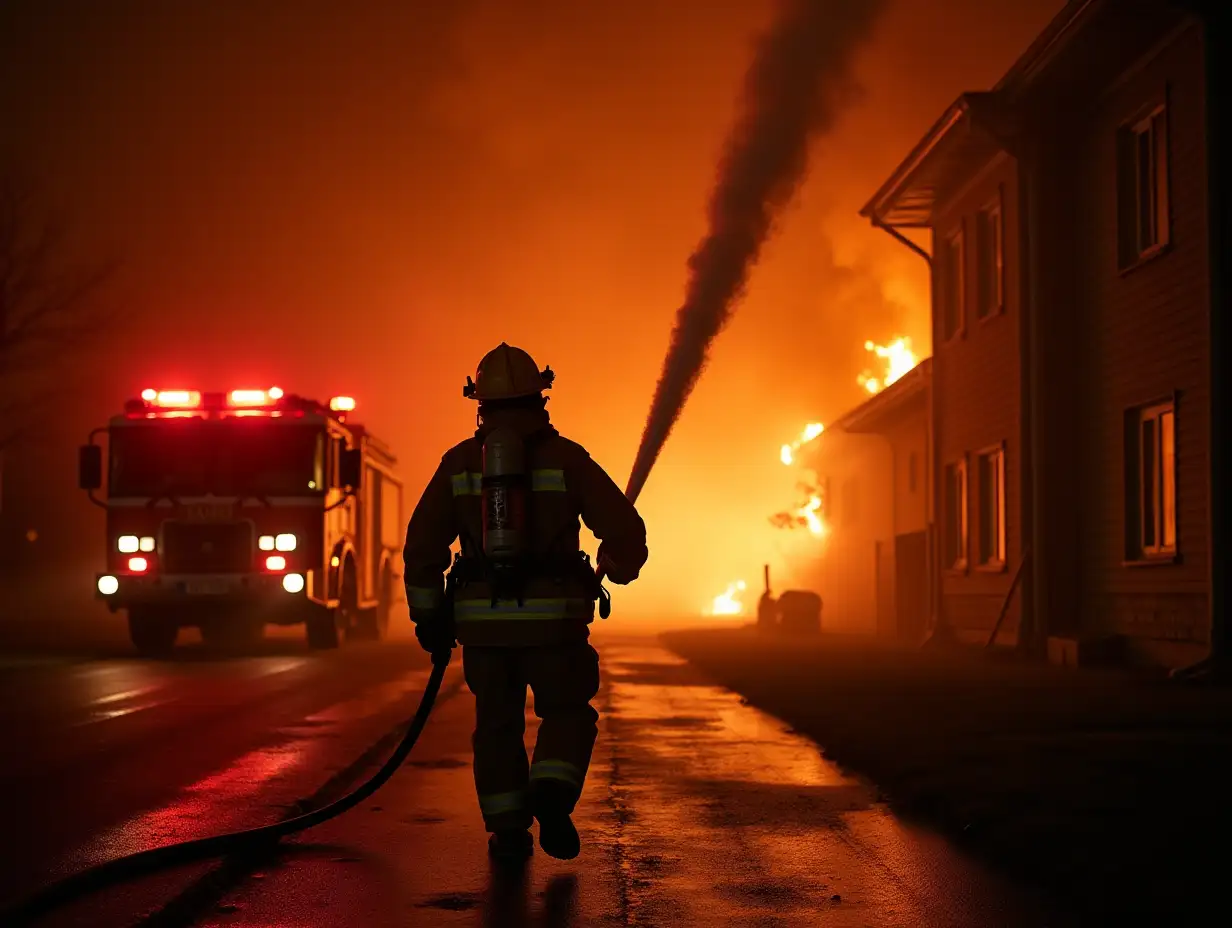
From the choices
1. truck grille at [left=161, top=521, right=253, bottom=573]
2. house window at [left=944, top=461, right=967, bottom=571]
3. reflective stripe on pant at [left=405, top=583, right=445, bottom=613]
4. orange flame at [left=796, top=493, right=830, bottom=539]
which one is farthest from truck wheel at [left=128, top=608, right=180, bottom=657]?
orange flame at [left=796, top=493, right=830, bottom=539]

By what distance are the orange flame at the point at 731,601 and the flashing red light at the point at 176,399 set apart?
39118 millimetres

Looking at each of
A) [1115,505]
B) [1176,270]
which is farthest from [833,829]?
[1115,505]

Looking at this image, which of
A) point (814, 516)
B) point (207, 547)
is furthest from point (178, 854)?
point (814, 516)

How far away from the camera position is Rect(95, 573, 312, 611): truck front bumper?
21.4 m

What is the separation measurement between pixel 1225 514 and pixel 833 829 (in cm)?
Result: 967

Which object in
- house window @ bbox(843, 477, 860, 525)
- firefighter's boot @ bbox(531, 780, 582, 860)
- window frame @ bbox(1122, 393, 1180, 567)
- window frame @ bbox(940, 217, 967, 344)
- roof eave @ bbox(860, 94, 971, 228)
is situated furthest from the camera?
house window @ bbox(843, 477, 860, 525)

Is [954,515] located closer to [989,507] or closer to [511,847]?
[989,507]

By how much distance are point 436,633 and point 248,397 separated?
16293 mm

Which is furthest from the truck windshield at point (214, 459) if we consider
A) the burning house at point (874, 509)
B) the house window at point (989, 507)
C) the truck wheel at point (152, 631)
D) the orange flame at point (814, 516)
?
the orange flame at point (814, 516)

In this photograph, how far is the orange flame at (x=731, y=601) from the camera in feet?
197

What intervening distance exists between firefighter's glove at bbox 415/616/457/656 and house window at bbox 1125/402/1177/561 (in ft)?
39.6

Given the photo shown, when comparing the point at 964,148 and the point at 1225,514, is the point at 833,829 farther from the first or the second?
the point at 964,148

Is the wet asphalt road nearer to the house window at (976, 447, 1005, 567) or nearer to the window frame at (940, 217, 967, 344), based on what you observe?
the house window at (976, 447, 1005, 567)

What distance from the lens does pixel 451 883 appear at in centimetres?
584
